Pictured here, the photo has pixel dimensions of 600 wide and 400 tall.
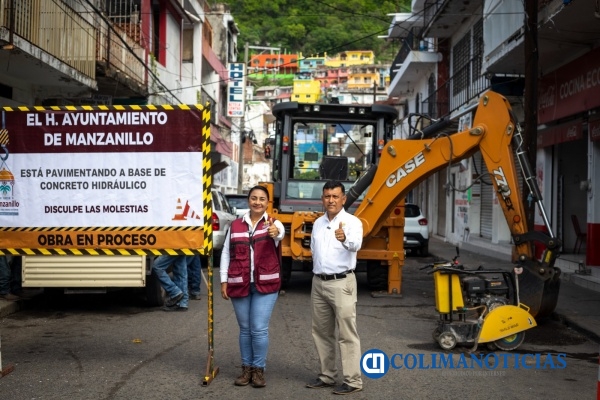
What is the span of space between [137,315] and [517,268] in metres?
5.31

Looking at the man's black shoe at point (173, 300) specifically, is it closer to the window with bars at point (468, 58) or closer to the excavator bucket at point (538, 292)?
the excavator bucket at point (538, 292)

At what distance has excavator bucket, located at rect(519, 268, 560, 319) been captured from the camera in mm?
9297

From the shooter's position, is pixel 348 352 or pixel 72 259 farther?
pixel 72 259

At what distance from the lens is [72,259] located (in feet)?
30.1

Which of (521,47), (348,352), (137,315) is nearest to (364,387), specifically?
(348,352)

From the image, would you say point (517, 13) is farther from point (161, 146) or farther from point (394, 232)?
point (161, 146)

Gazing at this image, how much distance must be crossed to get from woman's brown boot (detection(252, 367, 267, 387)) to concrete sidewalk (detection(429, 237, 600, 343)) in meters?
4.92

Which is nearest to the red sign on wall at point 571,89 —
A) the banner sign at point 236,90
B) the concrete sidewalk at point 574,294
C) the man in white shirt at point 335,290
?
the concrete sidewalk at point 574,294

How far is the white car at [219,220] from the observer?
Result: 16297mm

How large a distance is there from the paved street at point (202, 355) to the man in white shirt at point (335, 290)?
0.79 ft

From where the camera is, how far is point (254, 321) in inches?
262

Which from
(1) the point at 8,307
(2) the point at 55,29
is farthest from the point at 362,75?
(1) the point at 8,307

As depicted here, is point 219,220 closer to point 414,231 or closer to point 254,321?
point 414,231

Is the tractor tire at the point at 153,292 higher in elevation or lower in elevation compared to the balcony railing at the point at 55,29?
lower
